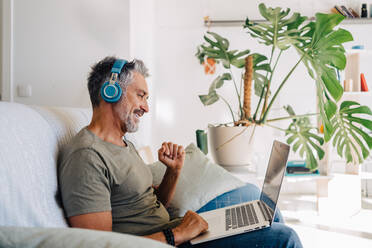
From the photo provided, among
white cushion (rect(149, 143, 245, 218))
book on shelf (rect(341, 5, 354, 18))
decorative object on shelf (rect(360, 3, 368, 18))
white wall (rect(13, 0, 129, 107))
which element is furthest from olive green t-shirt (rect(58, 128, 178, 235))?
decorative object on shelf (rect(360, 3, 368, 18))

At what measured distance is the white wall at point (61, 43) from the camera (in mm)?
2736

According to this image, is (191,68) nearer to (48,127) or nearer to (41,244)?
(48,127)

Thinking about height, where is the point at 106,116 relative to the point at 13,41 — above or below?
below

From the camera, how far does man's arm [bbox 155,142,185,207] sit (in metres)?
1.28

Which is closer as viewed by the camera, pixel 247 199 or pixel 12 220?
pixel 12 220

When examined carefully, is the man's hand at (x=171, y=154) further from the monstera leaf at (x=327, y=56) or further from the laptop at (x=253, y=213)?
the monstera leaf at (x=327, y=56)

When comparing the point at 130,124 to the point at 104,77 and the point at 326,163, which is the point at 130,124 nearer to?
the point at 104,77

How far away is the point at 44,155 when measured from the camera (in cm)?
95

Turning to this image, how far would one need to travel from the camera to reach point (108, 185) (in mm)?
991

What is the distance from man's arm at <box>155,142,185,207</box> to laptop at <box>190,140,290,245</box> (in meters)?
0.18

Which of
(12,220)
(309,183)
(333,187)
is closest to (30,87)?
(12,220)

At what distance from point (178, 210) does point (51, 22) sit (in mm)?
1998

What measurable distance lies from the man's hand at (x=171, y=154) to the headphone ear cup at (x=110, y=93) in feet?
0.87

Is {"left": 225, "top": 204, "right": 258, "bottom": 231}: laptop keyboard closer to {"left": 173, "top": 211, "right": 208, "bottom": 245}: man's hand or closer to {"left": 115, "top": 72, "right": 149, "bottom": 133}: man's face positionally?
{"left": 173, "top": 211, "right": 208, "bottom": 245}: man's hand
